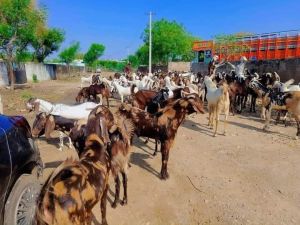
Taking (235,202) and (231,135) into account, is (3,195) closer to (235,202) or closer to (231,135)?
(235,202)

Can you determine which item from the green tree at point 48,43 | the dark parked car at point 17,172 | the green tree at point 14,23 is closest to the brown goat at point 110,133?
the dark parked car at point 17,172

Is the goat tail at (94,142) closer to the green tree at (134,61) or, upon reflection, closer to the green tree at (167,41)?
the green tree at (167,41)

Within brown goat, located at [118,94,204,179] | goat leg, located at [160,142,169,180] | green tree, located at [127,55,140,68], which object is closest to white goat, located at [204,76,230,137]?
brown goat, located at [118,94,204,179]

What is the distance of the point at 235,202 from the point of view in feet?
17.5

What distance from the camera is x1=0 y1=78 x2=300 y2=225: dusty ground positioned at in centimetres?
488

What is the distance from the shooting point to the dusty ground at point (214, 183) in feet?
16.0

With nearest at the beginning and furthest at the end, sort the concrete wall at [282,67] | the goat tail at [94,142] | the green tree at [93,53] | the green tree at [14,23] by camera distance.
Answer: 1. the goat tail at [94,142]
2. the concrete wall at [282,67]
3. the green tree at [14,23]
4. the green tree at [93,53]

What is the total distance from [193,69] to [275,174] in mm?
30561

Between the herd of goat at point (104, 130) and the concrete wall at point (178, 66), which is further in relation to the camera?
the concrete wall at point (178, 66)

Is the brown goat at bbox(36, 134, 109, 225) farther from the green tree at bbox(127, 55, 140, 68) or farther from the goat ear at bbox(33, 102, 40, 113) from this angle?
the green tree at bbox(127, 55, 140, 68)

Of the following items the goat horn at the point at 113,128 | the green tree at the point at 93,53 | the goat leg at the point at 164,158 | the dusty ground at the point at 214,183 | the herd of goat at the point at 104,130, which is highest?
the green tree at the point at 93,53

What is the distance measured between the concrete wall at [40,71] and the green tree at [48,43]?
2.10m

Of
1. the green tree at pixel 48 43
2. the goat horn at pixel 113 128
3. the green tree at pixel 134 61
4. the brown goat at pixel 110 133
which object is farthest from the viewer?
the green tree at pixel 134 61

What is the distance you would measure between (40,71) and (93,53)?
115 feet
